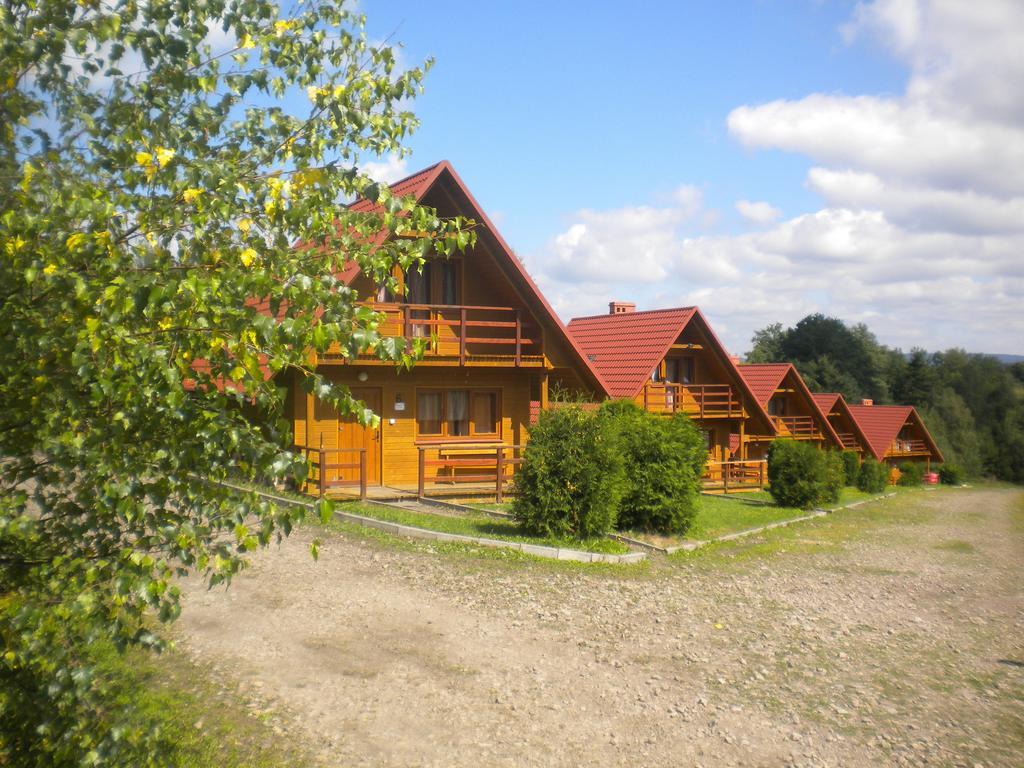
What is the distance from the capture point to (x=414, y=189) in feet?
61.9

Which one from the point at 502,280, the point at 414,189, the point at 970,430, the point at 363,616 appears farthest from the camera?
the point at 970,430

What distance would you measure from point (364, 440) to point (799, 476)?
1200cm

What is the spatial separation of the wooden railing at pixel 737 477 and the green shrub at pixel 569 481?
15363 mm

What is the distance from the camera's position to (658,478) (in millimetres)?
15461

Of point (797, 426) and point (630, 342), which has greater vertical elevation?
point (630, 342)

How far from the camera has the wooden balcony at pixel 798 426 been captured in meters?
41.8

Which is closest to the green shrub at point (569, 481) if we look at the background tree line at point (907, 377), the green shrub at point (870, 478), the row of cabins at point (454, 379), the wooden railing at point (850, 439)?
the row of cabins at point (454, 379)

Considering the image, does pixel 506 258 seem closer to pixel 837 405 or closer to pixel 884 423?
pixel 837 405

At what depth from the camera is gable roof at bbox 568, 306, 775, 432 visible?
28922 mm

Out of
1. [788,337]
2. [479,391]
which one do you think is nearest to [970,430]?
[788,337]

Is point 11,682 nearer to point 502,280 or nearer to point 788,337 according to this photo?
point 502,280

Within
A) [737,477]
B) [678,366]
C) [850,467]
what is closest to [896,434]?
[850,467]

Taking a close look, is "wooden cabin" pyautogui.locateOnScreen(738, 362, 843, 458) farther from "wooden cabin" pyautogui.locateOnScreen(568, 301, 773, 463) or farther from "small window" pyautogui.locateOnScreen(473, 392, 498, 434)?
"small window" pyautogui.locateOnScreen(473, 392, 498, 434)

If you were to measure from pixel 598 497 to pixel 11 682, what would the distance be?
34.5 feet
